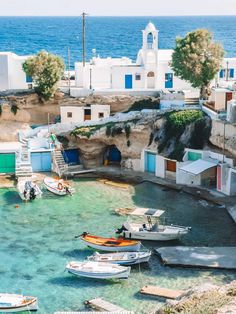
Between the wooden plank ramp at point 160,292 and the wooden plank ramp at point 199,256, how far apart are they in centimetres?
388

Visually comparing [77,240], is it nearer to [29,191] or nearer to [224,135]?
[29,191]

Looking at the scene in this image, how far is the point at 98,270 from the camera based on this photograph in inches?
1455

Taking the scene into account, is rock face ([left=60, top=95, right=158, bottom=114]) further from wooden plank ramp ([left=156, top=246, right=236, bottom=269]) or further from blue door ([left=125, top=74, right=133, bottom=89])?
wooden plank ramp ([left=156, top=246, right=236, bottom=269])

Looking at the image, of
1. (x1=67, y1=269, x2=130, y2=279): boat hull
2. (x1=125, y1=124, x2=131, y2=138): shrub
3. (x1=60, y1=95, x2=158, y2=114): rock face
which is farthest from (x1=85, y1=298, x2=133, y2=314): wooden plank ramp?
(x1=60, y1=95, x2=158, y2=114): rock face

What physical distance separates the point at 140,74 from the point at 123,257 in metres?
32.1

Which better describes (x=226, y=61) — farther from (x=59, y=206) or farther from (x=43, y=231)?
(x=43, y=231)

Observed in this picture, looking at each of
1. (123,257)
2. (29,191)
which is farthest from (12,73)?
(123,257)

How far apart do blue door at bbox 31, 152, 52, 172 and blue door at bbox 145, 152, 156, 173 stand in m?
9.33

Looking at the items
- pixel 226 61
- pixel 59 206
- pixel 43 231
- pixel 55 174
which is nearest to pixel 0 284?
pixel 43 231

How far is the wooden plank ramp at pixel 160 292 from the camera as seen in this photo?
34281 mm

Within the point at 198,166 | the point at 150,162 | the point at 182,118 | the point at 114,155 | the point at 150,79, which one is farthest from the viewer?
the point at 150,79

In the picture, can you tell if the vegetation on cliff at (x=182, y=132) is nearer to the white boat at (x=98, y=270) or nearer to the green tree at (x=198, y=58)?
the green tree at (x=198, y=58)

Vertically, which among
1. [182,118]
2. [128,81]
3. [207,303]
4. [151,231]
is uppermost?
[128,81]

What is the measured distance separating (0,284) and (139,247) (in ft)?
31.3
